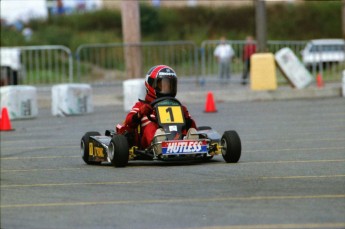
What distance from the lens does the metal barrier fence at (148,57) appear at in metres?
32.0

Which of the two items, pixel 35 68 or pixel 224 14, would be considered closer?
pixel 35 68

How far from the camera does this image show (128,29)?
103ft

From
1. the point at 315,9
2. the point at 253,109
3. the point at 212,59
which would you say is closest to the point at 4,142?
the point at 253,109

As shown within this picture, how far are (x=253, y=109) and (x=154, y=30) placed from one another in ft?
114

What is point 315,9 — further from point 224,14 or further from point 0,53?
point 0,53

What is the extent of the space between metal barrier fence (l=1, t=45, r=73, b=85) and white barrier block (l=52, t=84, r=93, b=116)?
543 cm

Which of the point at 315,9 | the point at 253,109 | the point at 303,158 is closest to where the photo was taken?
Result: the point at 303,158

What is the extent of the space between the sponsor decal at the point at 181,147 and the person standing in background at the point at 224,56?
19524 millimetres

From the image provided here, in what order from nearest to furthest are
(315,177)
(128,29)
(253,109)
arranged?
(315,177) < (253,109) < (128,29)

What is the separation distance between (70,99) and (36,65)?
727 cm

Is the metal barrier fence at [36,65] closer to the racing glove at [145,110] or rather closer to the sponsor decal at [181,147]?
the racing glove at [145,110]

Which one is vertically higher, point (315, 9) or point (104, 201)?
point (315, 9)

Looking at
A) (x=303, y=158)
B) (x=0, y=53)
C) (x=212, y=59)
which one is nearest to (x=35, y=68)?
(x=0, y=53)

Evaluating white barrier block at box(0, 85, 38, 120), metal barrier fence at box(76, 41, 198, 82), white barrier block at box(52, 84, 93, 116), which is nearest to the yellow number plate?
white barrier block at box(0, 85, 38, 120)
